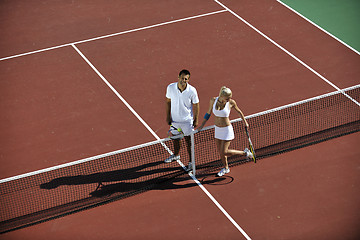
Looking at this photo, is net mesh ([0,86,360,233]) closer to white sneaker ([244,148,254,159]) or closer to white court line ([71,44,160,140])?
white sneaker ([244,148,254,159])

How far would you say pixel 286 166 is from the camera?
1145 centimetres

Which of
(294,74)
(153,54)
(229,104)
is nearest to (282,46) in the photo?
(294,74)

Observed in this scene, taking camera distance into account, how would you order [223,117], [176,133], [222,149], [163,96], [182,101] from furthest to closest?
1. [163,96]
2. [176,133]
3. [222,149]
4. [182,101]
5. [223,117]

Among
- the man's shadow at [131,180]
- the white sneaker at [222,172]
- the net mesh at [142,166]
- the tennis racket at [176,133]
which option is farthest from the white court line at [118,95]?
the white sneaker at [222,172]

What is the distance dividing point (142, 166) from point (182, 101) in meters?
1.79

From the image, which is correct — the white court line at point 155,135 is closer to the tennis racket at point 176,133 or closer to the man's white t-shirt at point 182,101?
the tennis racket at point 176,133

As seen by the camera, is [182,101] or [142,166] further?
[142,166]

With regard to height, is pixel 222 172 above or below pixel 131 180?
below

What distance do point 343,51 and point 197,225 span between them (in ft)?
25.7

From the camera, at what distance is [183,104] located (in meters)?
10.8

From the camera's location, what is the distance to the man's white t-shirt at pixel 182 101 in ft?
35.0

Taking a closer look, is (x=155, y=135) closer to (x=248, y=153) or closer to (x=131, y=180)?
(x=131, y=180)

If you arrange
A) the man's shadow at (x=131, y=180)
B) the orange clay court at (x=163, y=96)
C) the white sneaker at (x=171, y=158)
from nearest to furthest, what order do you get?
the orange clay court at (x=163, y=96)
the man's shadow at (x=131, y=180)
the white sneaker at (x=171, y=158)

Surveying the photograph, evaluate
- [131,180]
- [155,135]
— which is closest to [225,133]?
[131,180]
